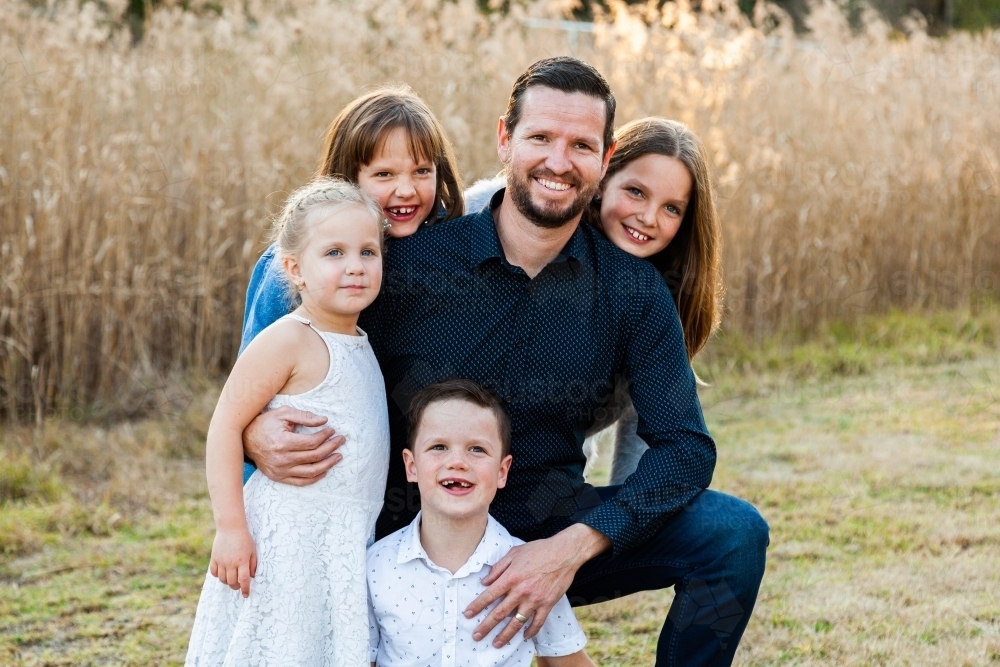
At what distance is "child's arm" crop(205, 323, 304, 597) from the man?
1.13ft

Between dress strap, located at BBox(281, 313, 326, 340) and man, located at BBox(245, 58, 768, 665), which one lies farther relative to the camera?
man, located at BBox(245, 58, 768, 665)

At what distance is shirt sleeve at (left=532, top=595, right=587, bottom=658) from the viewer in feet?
7.98

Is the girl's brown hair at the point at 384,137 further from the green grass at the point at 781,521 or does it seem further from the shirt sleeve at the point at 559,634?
the green grass at the point at 781,521

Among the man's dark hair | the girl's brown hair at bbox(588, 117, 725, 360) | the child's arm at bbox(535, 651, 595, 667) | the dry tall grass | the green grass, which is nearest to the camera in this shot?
the child's arm at bbox(535, 651, 595, 667)

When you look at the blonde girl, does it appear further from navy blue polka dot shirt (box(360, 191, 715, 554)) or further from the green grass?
the green grass

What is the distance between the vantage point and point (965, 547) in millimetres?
3889

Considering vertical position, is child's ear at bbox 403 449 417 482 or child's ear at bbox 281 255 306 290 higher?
child's ear at bbox 281 255 306 290

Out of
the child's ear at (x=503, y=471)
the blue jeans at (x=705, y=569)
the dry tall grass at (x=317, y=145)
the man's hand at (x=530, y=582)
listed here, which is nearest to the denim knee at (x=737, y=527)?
the blue jeans at (x=705, y=569)

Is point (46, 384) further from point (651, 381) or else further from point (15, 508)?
point (651, 381)

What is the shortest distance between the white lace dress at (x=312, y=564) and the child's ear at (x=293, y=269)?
0.30ft

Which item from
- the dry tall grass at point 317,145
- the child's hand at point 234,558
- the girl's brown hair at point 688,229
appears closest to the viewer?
the child's hand at point 234,558

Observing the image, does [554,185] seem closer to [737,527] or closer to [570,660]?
[737,527]

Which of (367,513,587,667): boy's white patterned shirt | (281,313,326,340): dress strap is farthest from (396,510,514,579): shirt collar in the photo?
(281,313,326,340): dress strap

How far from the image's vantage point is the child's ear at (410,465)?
2.40 metres
